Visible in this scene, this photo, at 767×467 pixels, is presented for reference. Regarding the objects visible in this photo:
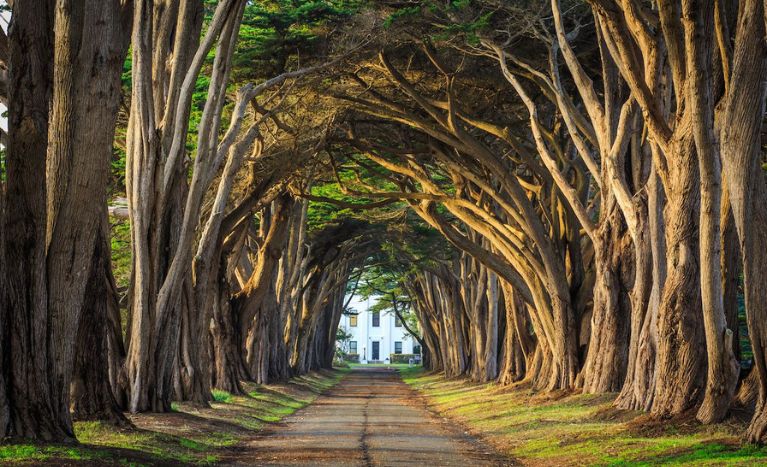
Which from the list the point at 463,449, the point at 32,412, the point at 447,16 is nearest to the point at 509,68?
the point at 447,16

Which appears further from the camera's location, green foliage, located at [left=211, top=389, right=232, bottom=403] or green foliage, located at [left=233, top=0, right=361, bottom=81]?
green foliage, located at [left=211, top=389, right=232, bottom=403]

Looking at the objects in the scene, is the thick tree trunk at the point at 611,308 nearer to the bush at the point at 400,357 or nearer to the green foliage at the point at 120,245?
the green foliage at the point at 120,245

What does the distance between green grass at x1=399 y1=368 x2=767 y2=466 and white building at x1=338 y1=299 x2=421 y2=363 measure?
→ 328ft

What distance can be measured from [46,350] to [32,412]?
60cm

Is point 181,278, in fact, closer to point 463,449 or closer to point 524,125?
point 463,449

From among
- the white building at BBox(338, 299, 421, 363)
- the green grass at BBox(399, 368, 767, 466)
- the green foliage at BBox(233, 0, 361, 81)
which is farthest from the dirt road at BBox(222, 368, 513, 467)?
the white building at BBox(338, 299, 421, 363)

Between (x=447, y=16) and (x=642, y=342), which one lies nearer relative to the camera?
(x=642, y=342)

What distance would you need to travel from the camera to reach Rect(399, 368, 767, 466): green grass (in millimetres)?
12016

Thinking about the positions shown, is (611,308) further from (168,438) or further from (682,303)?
(168,438)

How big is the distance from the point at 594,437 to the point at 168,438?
5352 millimetres

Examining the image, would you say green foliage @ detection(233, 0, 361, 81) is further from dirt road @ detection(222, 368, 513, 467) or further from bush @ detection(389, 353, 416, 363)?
bush @ detection(389, 353, 416, 363)

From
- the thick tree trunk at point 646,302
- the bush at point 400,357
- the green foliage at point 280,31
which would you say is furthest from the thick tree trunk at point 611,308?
the bush at point 400,357

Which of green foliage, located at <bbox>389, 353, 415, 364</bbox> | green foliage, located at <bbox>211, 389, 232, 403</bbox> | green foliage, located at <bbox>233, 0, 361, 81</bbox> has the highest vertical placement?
green foliage, located at <bbox>233, 0, 361, 81</bbox>

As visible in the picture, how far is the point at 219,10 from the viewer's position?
637 inches
